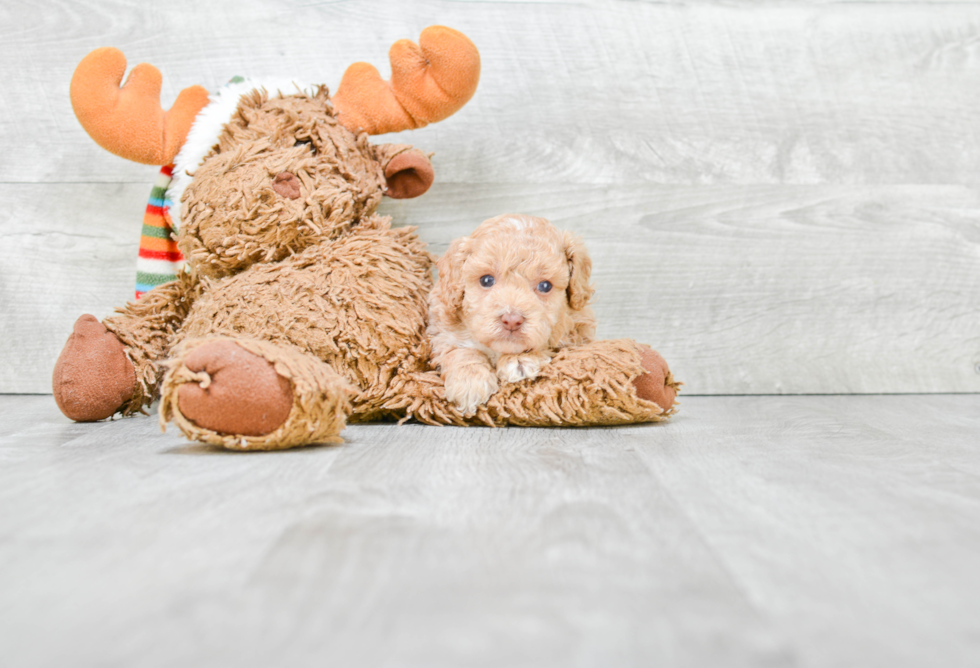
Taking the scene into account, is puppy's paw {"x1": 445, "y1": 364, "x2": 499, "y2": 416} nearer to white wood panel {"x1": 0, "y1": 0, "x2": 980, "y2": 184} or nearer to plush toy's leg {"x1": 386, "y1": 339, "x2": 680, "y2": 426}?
plush toy's leg {"x1": 386, "y1": 339, "x2": 680, "y2": 426}

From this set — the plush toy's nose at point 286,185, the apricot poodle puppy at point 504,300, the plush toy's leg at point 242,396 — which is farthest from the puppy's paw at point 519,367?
the plush toy's nose at point 286,185

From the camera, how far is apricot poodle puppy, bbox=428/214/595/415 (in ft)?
3.16

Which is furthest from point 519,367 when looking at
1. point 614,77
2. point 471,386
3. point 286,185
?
point 614,77

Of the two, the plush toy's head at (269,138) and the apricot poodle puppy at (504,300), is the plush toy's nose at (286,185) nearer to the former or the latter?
the plush toy's head at (269,138)

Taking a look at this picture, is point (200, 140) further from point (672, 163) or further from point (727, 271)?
Answer: point (727, 271)

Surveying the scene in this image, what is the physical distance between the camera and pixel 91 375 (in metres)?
1.03

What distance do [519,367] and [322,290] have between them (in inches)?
11.8

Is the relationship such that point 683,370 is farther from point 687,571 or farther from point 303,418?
point 687,571

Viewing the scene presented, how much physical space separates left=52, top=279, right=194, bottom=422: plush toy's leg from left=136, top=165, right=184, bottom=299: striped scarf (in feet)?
0.15

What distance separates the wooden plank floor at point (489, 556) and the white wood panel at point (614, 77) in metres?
0.72

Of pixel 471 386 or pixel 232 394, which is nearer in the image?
pixel 232 394

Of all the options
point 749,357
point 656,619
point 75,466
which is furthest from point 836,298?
point 75,466

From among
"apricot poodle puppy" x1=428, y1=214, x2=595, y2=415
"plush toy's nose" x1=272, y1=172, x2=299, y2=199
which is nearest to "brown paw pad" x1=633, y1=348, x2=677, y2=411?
"apricot poodle puppy" x1=428, y1=214, x2=595, y2=415

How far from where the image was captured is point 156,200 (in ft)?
3.85
